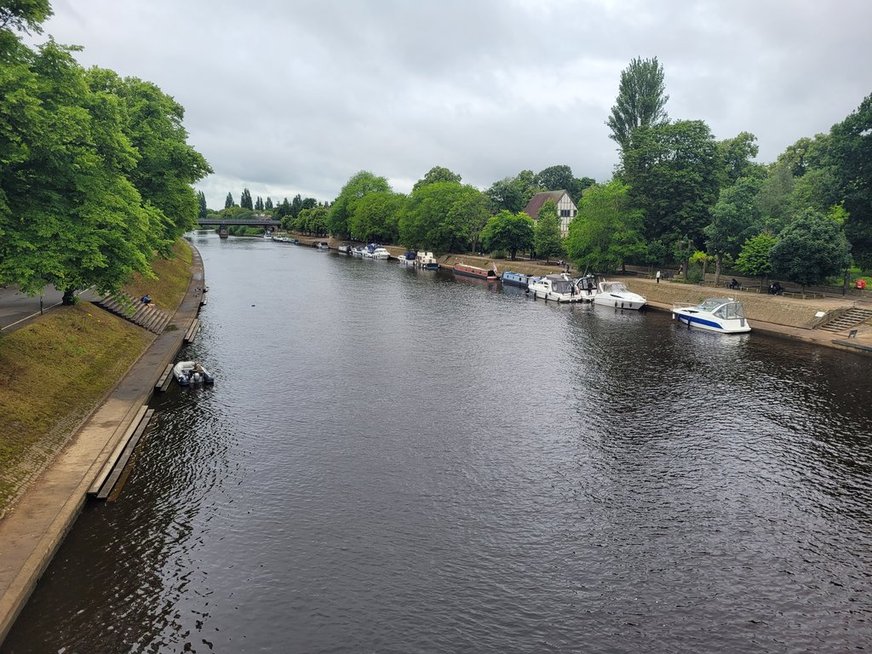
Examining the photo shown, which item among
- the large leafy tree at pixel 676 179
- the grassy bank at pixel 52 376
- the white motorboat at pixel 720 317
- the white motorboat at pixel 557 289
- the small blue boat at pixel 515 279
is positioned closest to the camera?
the grassy bank at pixel 52 376

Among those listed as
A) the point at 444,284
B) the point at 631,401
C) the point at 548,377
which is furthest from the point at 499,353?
the point at 444,284

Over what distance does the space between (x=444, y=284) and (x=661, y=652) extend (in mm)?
88030

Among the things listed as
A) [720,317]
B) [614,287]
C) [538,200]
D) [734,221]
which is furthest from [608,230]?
[538,200]

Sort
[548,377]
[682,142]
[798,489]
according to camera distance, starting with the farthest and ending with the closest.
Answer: [682,142] < [548,377] < [798,489]

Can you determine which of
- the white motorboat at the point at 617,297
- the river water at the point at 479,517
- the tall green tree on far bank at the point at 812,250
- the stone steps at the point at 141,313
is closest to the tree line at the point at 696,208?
the tall green tree on far bank at the point at 812,250

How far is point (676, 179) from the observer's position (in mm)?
84750

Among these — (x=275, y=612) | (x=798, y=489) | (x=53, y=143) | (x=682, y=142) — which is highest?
(x=682, y=142)

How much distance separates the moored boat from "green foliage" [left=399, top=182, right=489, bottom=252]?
18.6 metres

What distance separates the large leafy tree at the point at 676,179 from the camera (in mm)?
84625

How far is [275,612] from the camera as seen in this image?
16844mm

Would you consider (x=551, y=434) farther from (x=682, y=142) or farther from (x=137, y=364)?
(x=682, y=142)

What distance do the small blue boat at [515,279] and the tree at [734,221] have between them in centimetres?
3209

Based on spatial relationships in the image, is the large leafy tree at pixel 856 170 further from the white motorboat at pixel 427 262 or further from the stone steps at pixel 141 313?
the white motorboat at pixel 427 262

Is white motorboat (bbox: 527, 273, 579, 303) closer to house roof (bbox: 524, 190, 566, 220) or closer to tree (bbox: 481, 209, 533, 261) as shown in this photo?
tree (bbox: 481, 209, 533, 261)
